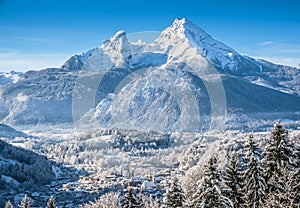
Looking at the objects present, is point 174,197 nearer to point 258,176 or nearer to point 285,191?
point 258,176

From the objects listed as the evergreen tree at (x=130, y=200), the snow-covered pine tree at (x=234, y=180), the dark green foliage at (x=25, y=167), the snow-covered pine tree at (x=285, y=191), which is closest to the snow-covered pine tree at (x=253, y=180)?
the snow-covered pine tree at (x=234, y=180)

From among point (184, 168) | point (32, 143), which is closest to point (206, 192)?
point (184, 168)

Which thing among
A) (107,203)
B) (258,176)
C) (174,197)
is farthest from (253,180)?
(107,203)

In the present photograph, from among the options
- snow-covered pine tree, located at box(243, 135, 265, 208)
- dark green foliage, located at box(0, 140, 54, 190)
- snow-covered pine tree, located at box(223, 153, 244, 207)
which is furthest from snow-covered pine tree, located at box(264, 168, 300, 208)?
dark green foliage, located at box(0, 140, 54, 190)

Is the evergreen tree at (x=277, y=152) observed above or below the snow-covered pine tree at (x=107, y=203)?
above

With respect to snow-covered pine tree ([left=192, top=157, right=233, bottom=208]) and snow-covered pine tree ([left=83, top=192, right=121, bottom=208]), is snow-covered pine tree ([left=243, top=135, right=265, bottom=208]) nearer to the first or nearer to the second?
snow-covered pine tree ([left=192, top=157, right=233, bottom=208])

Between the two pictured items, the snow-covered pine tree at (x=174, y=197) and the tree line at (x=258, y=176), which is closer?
the tree line at (x=258, y=176)

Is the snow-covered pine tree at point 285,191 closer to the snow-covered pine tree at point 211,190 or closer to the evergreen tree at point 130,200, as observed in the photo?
the snow-covered pine tree at point 211,190
